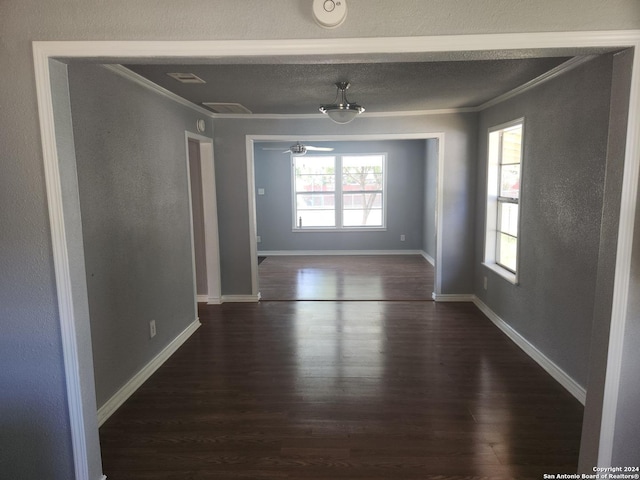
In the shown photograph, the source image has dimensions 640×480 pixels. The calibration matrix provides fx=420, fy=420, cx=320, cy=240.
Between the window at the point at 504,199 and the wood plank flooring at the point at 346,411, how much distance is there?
0.82 meters

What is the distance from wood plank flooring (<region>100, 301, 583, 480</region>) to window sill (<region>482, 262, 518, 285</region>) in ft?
1.85

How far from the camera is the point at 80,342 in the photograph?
1.89m

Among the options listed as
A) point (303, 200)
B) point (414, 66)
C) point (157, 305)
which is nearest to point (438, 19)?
point (414, 66)

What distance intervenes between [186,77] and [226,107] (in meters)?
1.39

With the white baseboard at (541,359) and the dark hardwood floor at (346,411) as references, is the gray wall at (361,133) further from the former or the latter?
the dark hardwood floor at (346,411)

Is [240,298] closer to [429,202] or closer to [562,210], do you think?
[562,210]

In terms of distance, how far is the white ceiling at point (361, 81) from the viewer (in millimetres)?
2906

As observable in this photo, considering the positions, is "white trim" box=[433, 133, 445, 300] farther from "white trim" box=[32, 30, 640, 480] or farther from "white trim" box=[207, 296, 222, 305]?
"white trim" box=[32, 30, 640, 480]

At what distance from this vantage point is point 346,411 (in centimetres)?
280

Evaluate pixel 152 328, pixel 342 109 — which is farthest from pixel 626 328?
pixel 152 328

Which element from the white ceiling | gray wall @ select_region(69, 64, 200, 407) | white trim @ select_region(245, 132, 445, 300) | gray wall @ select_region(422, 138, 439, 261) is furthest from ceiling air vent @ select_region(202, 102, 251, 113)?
gray wall @ select_region(422, 138, 439, 261)

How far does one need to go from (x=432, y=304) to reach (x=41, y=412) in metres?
4.23

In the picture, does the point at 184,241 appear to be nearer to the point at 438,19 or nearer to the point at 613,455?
the point at 438,19

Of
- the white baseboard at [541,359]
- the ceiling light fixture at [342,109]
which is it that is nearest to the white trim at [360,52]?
the white baseboard at [541,359]
